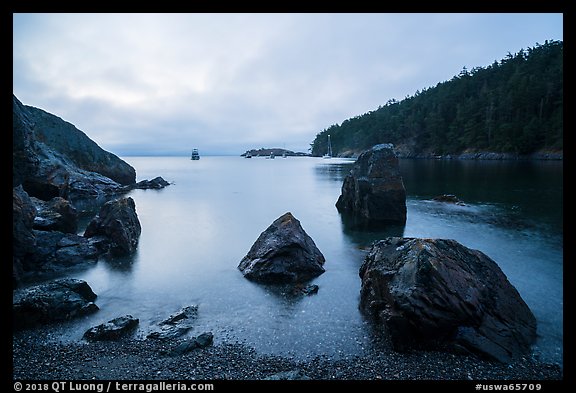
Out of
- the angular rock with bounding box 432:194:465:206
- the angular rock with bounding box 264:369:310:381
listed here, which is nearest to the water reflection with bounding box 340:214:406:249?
the angular rock with bounding box 432:194:465:206

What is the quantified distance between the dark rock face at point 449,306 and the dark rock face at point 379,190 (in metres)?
15.5

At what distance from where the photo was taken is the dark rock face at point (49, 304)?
9938 mm

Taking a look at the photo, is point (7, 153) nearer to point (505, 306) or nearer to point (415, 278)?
point (415, 278)

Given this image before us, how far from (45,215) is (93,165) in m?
34.1

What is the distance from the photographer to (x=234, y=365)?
321 inches

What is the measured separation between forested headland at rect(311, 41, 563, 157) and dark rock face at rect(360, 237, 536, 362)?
3427 inches

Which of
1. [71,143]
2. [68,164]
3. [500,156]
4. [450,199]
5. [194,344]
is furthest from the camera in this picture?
[500,156]

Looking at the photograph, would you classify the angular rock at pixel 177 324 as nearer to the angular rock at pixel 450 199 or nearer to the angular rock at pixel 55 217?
the angular rock at pixel 55 217

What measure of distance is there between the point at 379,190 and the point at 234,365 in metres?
21.3

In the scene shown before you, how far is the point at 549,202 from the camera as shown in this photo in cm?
3159

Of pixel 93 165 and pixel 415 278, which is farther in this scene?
pixel 93 165
